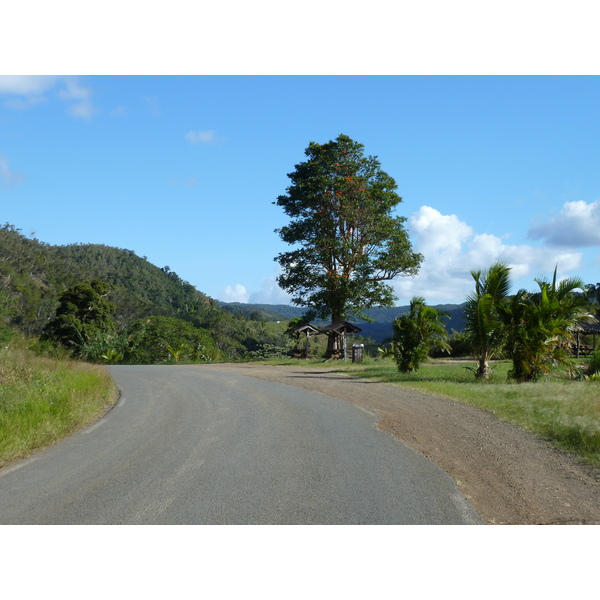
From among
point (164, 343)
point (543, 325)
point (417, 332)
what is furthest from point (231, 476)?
point (164, 343)

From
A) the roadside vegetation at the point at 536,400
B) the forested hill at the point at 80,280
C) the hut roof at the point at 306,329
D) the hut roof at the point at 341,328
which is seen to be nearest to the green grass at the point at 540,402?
the roadside vegetation at the point at 536,400

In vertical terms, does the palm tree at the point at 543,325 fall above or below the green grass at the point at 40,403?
above

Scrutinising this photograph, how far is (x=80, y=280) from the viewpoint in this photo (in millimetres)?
92312

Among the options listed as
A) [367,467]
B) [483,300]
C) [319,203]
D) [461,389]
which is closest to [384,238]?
[319,203]

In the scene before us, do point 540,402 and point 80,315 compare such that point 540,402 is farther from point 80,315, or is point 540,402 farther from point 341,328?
point 80,315

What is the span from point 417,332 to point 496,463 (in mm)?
15067

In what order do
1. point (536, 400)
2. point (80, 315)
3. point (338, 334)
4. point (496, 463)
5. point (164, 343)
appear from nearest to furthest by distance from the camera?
point (496, 463)
point (536, 400)
point (338, 334)
point (164, 343)
point (80, 315)

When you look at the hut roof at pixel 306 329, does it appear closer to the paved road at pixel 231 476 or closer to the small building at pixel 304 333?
the small building at pixel 304 333

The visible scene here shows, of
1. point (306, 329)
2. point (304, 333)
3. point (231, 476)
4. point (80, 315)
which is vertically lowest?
point (231, 476)

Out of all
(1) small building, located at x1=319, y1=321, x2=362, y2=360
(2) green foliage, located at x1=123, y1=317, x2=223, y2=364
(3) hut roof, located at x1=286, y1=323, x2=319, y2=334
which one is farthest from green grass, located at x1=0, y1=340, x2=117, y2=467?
(2) green foliage, located at x1=123, y1=317, x2=223, y2=364

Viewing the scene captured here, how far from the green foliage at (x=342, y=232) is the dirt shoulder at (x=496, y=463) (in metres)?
21.1

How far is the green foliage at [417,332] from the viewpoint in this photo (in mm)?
23406
